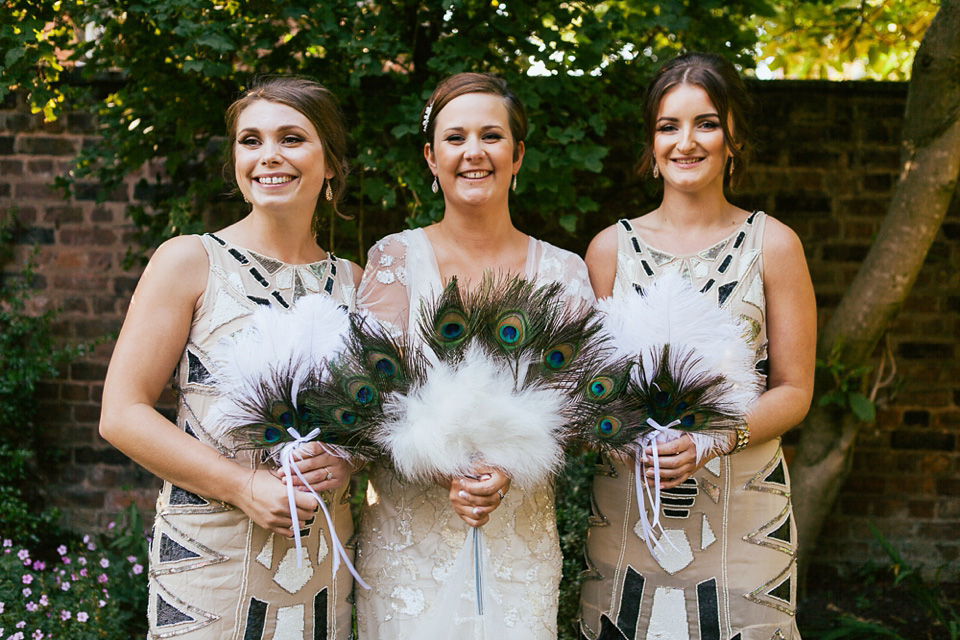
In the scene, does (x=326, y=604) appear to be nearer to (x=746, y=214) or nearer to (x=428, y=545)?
(x=428, y=545)

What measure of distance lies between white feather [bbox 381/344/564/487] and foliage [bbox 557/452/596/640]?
5.53ft

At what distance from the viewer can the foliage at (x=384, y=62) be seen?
9.96 ft

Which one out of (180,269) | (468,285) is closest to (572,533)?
(468,285)

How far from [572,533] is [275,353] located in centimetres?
212

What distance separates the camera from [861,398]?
11.4ft

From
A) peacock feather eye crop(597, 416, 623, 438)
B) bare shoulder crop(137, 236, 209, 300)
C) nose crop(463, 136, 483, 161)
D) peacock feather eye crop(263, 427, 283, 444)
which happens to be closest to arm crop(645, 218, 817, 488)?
peacock feather eye crop(597, 416, 623, 438)

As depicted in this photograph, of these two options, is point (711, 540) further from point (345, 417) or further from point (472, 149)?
point (472, 149)

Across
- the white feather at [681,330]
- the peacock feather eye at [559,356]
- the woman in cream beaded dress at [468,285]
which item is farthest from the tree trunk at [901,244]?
the peacock feather eye at [559,356]

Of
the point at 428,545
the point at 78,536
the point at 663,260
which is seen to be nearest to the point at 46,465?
the point at 78,536

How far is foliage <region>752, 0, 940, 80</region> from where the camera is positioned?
4.30m

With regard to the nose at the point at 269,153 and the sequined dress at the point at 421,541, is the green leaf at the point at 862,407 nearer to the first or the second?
the sequined dress at the point at 421,541

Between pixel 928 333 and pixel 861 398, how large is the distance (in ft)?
3.28

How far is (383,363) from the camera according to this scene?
1.70m

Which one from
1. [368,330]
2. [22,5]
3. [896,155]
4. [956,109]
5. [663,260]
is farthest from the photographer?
[896,155]
